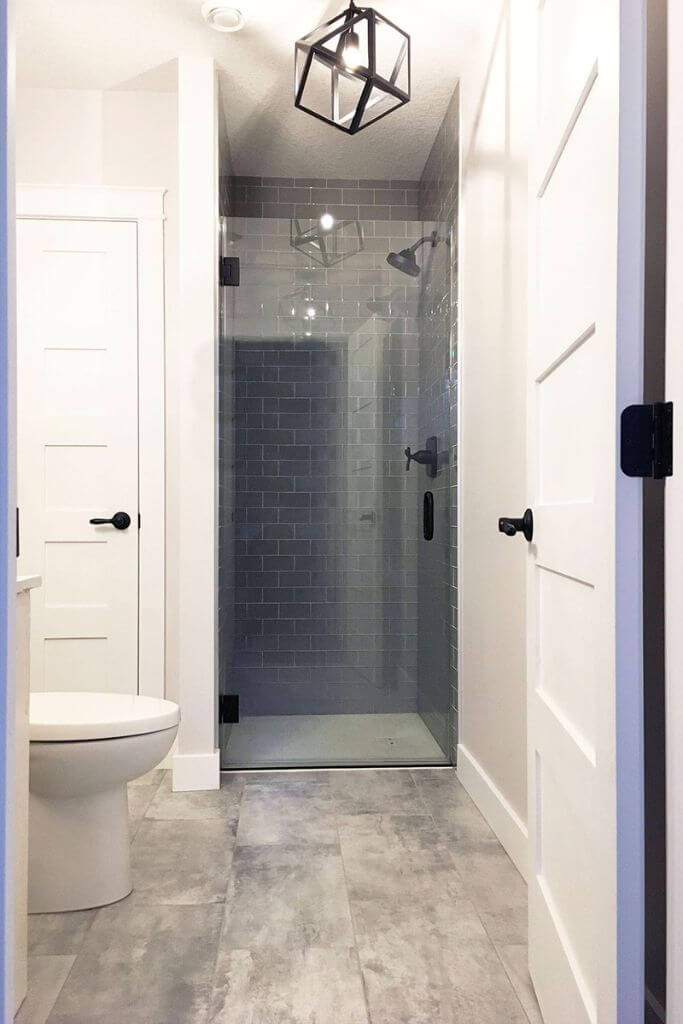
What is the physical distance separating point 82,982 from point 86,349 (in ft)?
7.32

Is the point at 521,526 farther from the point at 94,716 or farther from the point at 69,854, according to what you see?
Result: the point at 69,854

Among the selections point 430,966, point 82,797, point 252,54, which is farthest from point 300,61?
point 430,966

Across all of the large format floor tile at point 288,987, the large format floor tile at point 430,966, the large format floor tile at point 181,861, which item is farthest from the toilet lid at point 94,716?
the large format floor tile at point 430,966

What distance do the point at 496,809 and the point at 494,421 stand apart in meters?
1.18

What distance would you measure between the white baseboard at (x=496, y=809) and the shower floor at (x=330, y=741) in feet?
0.93

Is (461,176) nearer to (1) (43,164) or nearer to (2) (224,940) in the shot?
(1) (43,164)

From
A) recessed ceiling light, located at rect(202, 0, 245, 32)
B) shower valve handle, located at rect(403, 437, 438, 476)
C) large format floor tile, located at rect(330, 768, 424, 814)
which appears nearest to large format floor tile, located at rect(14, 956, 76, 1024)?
large format floor tile, located at rect(330, 768, 424, 814)

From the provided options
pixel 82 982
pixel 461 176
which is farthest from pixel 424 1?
pixel 82 982

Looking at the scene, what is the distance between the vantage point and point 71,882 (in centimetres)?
189

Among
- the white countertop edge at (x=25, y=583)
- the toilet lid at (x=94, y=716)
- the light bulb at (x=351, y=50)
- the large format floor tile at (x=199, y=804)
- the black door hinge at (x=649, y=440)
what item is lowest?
the large format floor tile at (x=199, y=804)

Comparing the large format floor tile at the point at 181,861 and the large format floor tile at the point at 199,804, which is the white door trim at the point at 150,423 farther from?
the large format floor tile at the point at 181,861

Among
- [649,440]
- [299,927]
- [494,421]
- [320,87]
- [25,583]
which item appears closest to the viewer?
[649,440]

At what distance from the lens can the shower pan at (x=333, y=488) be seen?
125 inches

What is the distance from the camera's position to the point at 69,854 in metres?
1.89
